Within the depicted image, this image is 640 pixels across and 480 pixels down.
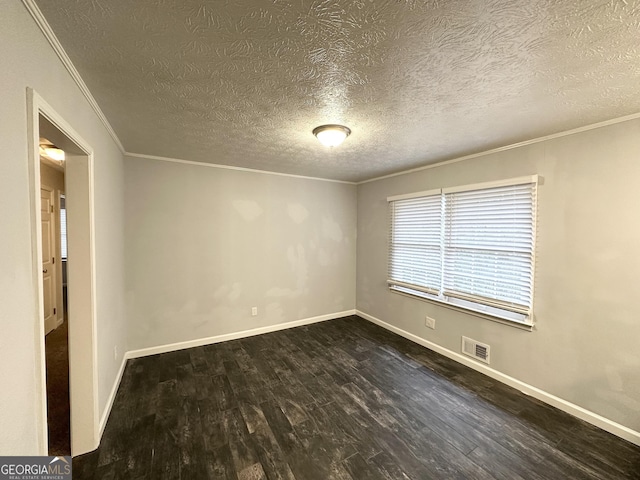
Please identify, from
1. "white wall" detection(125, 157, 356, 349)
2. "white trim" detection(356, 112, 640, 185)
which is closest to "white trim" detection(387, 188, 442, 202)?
"white trim" detection(356, 112, 640, 185)

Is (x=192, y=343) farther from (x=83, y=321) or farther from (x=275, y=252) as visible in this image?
(x=83, y=321)

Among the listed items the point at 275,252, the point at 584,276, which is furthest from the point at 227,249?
the point at 584,276

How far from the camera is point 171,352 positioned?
324 centimetres

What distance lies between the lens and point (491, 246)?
2742mm

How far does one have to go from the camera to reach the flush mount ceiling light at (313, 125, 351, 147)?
215cm

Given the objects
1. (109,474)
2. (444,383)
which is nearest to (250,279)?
(109,474)

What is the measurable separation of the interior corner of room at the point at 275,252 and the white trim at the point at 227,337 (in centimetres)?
2

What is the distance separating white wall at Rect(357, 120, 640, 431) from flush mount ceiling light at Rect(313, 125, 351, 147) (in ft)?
5.54

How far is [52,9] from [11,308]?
1.17 meters

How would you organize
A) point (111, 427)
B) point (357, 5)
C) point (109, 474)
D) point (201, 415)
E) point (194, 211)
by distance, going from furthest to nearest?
point (194, 211), point (201, 415), point (111, 427), point (109, 474), point (357, 5)

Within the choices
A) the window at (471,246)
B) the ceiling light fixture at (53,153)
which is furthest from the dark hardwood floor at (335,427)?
the ceiling light fixture at (53,153)

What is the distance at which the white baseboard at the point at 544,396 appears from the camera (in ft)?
6.42

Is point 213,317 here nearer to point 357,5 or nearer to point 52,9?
point 52,9

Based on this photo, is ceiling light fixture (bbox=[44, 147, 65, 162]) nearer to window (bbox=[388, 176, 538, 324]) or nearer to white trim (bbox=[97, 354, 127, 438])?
white trim (bbox=[97, 354, 127, 438])
